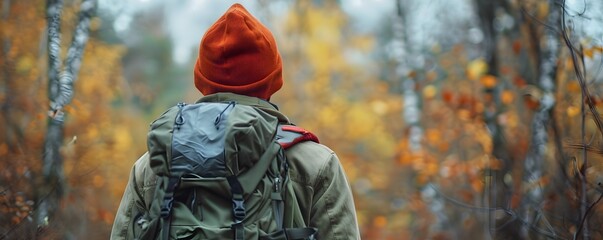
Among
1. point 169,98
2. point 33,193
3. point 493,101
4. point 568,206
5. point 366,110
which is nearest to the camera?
point 568,206

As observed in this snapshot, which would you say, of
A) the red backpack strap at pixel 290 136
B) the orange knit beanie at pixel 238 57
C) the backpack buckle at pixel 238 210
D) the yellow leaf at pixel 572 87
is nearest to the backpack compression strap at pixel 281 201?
the red backpack strap at pixel 290 136

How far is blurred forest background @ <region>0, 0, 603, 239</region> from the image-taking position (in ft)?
16.1

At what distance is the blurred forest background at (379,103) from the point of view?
4906 millimetres

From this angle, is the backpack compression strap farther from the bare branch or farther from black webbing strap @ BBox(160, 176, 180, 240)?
the bare branch

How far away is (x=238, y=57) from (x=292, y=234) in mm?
738

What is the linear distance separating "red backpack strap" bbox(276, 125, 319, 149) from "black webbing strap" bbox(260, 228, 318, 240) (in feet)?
1.08

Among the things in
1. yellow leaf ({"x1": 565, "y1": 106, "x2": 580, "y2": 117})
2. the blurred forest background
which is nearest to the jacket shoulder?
the blurred forest background

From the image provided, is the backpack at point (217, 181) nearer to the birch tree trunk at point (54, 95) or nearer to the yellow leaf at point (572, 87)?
the birch tree trunk at point (54, 95)

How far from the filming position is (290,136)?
2.76 m

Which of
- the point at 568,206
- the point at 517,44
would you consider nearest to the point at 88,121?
the point at 517,44

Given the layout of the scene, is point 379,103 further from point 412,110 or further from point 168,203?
point 168,203

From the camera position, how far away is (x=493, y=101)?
33.9 ft

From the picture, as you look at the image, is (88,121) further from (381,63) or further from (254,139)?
(381,63)

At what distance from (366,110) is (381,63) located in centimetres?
705
